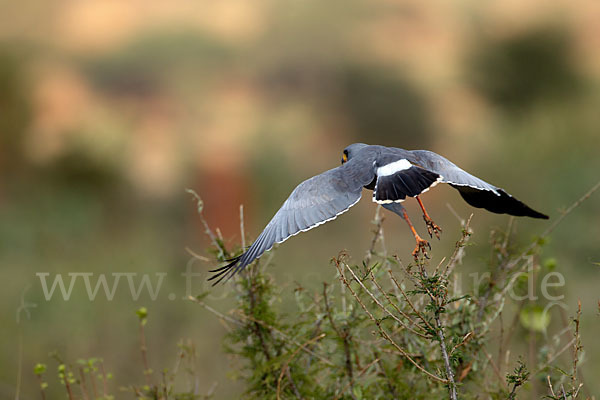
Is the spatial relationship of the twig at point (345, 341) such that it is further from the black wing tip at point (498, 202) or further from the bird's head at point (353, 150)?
the bird's head at point (353, 150)

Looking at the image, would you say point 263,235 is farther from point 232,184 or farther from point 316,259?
point 232,184

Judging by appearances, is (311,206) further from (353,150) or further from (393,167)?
(353,150)

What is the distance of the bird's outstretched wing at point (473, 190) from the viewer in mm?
2738

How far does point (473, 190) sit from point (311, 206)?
759 millimetres

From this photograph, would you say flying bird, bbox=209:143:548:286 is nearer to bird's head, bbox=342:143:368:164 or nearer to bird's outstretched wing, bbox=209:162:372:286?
bird's outstretched wing, bbox=209:162:372:286

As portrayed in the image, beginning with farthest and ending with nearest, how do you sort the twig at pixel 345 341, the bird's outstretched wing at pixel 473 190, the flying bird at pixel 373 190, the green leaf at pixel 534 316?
the green leaf at pixel 534 316 < the bird's outstretched wing at pixel 473 190 < the twig at pixel 345 341 < the flying bird at pixel 373 190

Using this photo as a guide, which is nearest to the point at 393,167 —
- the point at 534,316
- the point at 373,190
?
the point at 373,190

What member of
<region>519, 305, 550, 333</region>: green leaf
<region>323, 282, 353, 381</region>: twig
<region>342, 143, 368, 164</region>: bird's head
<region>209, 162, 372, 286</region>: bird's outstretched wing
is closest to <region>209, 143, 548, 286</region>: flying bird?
<region>209, 162, 372, 286</region>: bird's outstretched wing

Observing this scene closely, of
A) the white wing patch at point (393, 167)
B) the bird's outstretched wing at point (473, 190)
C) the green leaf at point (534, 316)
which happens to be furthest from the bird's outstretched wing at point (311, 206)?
the green leaf at point (534, 316)

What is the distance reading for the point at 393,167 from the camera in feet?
8.79

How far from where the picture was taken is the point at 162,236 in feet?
30.9

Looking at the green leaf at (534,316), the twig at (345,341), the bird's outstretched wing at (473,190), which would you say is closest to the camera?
the twig at (345,341)

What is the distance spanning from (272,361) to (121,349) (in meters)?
3.99

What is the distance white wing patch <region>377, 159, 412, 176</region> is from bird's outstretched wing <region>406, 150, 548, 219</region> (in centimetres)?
13
